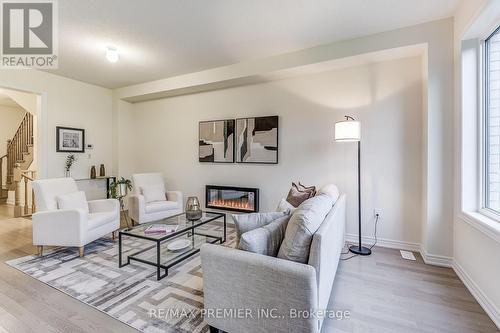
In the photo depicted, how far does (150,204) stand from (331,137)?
10.2 feet

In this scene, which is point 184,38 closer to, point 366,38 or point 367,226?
point 366,38

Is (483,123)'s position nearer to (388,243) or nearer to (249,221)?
(388,243)

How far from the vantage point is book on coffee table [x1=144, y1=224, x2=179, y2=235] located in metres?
2.51

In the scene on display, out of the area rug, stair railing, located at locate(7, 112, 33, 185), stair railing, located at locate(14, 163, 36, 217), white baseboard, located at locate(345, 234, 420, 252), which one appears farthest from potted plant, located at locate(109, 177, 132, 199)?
white baseboard, located at locate(345, 234, 420, 252)

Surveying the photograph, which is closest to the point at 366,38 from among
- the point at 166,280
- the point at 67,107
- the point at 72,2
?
the point at 72,2

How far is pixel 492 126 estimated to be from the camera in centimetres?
216

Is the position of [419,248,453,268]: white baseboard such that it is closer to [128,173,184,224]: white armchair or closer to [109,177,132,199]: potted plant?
[128,173,184,224]: white armchair

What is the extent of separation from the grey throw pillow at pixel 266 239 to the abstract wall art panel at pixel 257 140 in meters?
2.20

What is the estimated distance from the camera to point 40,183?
9.62 ft

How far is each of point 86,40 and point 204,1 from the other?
185 cm

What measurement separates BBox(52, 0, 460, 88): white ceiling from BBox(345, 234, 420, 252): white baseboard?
2651 mm

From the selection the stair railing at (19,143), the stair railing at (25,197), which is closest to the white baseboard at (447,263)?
the stair railing at (25,197)

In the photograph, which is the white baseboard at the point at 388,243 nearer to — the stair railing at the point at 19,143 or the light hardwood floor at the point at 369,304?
the light hardwood floor at the point at 369,304

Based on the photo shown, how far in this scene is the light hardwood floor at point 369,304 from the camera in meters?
1.67
